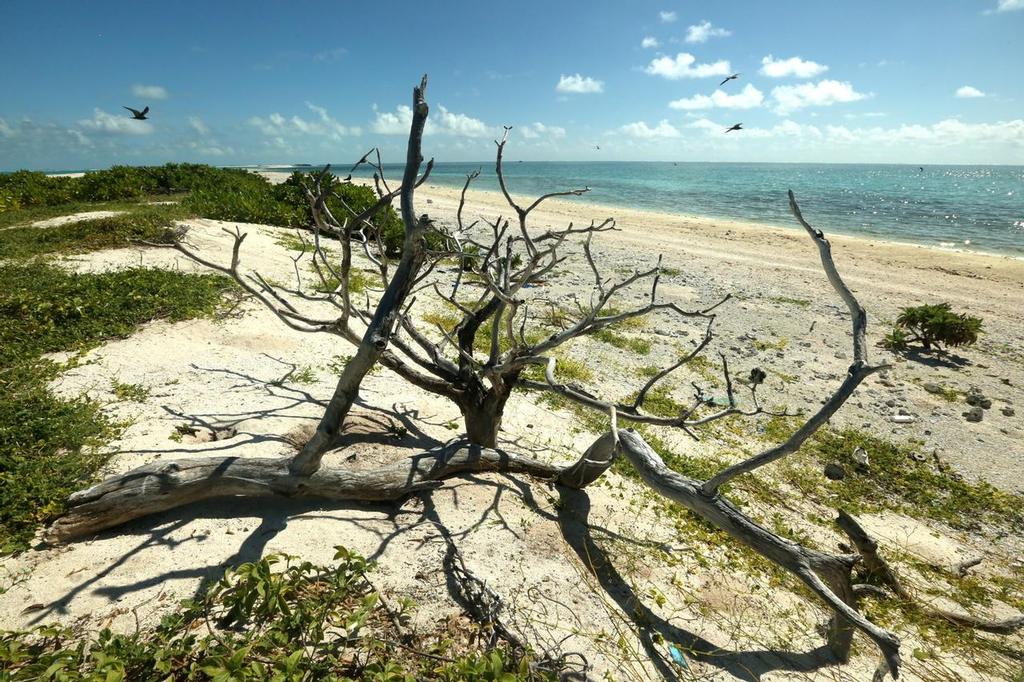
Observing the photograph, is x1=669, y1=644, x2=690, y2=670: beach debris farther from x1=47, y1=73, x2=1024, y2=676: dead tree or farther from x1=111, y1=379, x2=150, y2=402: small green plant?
x1=111, y1=379, x2=150, y2=402: small green plant

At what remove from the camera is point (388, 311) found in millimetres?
3344

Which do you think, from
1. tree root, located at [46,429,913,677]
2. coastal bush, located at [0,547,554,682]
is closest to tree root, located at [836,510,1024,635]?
tree root, located at [46,429,913,677]

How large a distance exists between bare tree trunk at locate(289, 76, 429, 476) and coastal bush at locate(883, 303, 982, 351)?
10049 mm

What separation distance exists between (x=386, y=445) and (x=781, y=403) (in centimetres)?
575

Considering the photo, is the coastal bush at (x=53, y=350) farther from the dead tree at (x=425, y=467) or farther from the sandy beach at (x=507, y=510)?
the dead tree at (x=425, y=467)

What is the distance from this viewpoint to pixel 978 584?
4301 mm

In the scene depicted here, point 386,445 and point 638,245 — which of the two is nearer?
point 386,445

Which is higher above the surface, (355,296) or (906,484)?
(355,296)

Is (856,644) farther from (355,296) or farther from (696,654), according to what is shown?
(355,296)

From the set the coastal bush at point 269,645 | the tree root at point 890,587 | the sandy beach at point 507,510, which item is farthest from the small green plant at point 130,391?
the tree root at point 890,587

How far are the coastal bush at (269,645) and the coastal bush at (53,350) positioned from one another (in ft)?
3.82

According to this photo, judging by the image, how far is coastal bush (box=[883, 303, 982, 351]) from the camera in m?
9.02

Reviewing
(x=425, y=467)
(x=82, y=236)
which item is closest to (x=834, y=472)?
(x=425, y=467)

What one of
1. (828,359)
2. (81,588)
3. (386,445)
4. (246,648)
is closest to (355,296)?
(386,445)
